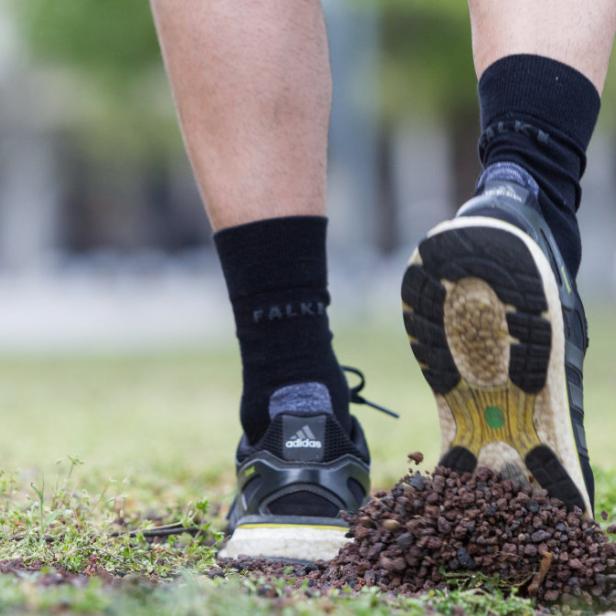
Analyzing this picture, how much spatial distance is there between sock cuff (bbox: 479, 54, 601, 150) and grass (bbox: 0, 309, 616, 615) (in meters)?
0.65

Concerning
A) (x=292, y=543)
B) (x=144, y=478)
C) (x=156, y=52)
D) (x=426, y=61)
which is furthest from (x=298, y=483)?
(x=156, y=52)

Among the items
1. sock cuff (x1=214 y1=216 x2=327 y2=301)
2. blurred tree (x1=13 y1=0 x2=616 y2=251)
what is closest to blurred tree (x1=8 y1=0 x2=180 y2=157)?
blurred tree (x1=13 y1=0 x2=616 y2=251)

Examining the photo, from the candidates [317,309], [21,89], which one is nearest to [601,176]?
[21,89]

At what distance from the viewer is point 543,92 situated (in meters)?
1.53

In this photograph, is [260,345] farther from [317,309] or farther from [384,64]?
[384,64]

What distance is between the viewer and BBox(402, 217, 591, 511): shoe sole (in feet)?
4.32

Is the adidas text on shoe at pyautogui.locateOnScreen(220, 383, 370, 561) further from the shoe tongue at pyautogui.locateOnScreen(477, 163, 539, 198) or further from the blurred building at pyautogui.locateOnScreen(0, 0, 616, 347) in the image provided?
the blurred building at pyautogui.locateOnScreen(0, 0, 616, 347)

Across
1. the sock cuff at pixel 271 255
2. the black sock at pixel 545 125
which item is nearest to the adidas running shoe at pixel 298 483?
the sock cuff at pixel 271 255

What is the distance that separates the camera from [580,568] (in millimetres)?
1382

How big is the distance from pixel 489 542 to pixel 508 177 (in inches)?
18.6

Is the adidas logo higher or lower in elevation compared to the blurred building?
lower

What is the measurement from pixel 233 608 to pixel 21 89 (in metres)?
26.4

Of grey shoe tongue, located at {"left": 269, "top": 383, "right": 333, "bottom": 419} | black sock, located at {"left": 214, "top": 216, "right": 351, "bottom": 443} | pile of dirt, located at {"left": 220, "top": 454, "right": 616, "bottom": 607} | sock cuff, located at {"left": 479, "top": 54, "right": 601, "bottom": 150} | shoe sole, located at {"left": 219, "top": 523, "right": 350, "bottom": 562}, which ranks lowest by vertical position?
pile of dirt, located at {"left": 220, "top": 454, "right": 616, "bottom": 607}

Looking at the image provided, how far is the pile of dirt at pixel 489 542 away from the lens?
1.39 metres
